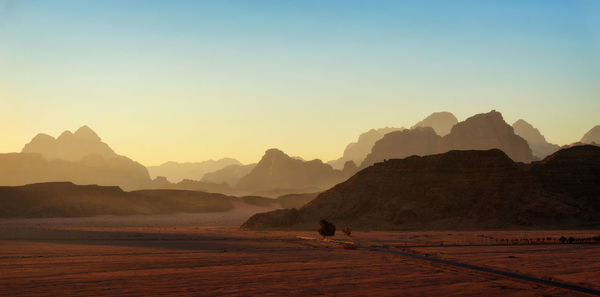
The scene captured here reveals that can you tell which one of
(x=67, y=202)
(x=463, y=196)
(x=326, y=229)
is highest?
(x=67, y=202)

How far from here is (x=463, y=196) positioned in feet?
311

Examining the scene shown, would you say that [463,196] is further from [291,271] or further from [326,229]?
[291,271]

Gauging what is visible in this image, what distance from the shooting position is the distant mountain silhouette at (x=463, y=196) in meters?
87.3

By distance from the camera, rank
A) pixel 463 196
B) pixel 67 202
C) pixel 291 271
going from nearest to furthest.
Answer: pixel 291 271
pixel 463 196
pixel 67 202

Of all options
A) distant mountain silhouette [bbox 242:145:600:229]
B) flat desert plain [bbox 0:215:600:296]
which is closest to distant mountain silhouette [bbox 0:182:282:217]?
distant mountain silhouette [bbox 242:145:600:229]

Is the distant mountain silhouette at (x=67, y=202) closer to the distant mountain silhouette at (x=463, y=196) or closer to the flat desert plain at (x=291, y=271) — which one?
the distant mountain silhouette at (x=463, y=196)

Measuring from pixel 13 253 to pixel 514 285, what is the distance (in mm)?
38787

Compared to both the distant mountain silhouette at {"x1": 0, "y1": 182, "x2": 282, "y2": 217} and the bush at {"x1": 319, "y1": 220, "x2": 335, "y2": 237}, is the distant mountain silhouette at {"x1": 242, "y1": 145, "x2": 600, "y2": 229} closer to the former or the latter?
the bush at {"x1": 319, "y1": 220, "x2": 335, "y2": 237}

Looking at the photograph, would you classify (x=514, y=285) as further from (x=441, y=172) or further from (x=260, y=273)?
(x=441, y=172)

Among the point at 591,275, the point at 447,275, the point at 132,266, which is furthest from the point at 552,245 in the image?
the point at 132,266

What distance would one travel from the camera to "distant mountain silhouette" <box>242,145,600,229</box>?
8731 cm

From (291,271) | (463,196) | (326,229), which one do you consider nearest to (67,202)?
(463,196)

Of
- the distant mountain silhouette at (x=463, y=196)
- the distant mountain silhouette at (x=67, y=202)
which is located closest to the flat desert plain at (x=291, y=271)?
the distant mountain silhouette at (x=463, y=196)

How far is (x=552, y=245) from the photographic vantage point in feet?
172
